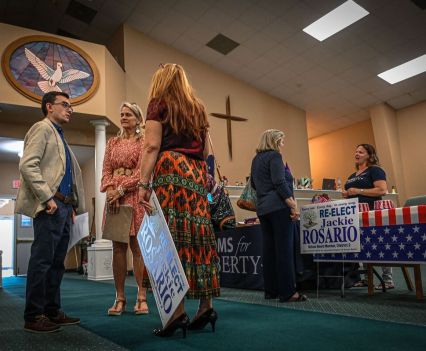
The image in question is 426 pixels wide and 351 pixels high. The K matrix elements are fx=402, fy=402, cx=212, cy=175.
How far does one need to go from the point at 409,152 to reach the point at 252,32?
505 centimetres

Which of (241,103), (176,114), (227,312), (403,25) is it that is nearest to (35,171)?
(176,114)

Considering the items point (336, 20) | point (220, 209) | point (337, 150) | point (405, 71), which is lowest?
point (220, 209)

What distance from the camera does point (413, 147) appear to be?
32.1 ft

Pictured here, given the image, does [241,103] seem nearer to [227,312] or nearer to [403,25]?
[403,25]

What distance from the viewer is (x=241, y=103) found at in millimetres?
9602

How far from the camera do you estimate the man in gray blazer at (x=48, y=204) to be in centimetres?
195

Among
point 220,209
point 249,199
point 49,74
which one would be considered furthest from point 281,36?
point 220,209

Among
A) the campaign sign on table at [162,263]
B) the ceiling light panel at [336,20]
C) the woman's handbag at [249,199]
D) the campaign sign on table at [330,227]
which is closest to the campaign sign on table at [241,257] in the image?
the woman's handbag at [249,199]

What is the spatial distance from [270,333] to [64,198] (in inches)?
49.5

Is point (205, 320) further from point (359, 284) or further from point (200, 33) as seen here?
point (200, 33)

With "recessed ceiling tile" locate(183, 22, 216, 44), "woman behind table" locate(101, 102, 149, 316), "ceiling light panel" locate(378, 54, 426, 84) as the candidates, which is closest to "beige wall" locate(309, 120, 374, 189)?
"ceiling light panel" locate(378, 54, 426, 84)

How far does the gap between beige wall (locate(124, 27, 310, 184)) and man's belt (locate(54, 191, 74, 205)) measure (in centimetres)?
590

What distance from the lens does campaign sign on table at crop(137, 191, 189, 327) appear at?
1.40 metres

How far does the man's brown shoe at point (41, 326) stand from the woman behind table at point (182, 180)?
54cm
